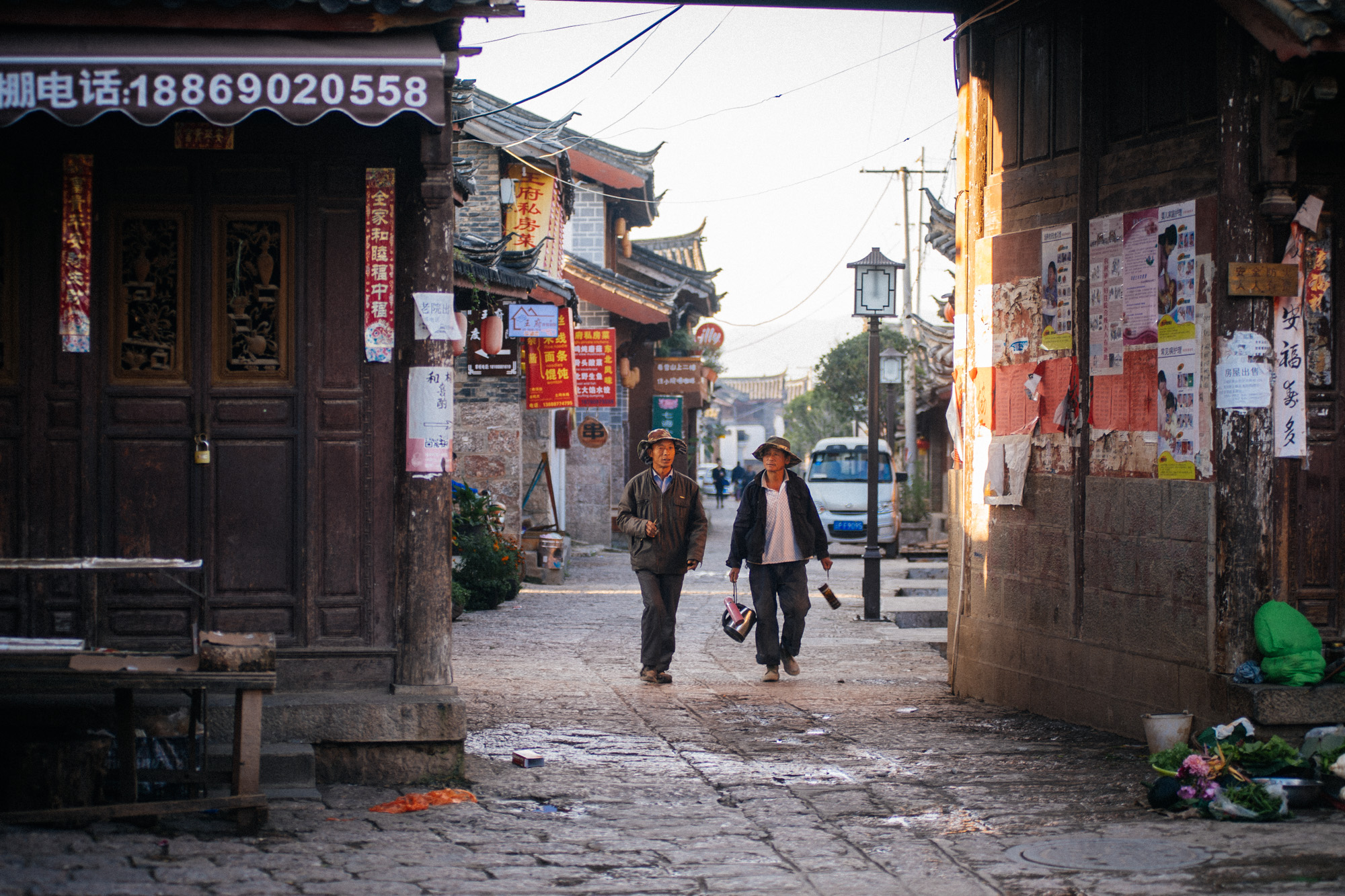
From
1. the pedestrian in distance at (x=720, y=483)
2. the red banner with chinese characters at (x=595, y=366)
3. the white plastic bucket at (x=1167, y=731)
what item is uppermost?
the red banner with chinese characters at (x=595, y=366)

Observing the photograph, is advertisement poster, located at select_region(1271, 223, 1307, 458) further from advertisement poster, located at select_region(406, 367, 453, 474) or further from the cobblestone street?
advertisement poster, located at select_region(406, 367, 453, 474)

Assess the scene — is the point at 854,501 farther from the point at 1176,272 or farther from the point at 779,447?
the point at 1176,272

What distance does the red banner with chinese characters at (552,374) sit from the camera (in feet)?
61.1

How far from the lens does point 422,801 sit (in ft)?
20.5

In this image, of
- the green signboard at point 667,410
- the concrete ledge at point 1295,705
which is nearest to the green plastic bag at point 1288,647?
the concrete ledge at point 1295,705

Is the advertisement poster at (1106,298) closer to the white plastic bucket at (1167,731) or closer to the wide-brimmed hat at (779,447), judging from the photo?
the white plastic bucket at (1167,731)

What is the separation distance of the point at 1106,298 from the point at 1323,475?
1.66 metres

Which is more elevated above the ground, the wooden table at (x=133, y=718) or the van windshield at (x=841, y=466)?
the van windshield at (x=841, y=466)

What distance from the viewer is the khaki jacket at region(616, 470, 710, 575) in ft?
33.2

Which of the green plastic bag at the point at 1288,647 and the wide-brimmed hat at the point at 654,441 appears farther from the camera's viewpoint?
the wide-brimmed hat at the point at 654,441

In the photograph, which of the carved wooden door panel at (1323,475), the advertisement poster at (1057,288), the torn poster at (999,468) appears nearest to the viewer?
the carved wooden door panel at (1323,475)

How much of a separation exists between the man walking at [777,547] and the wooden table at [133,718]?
5.23 meters

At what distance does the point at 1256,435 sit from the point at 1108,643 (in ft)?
5.76

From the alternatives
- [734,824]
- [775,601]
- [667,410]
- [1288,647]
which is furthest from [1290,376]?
[667,410]
